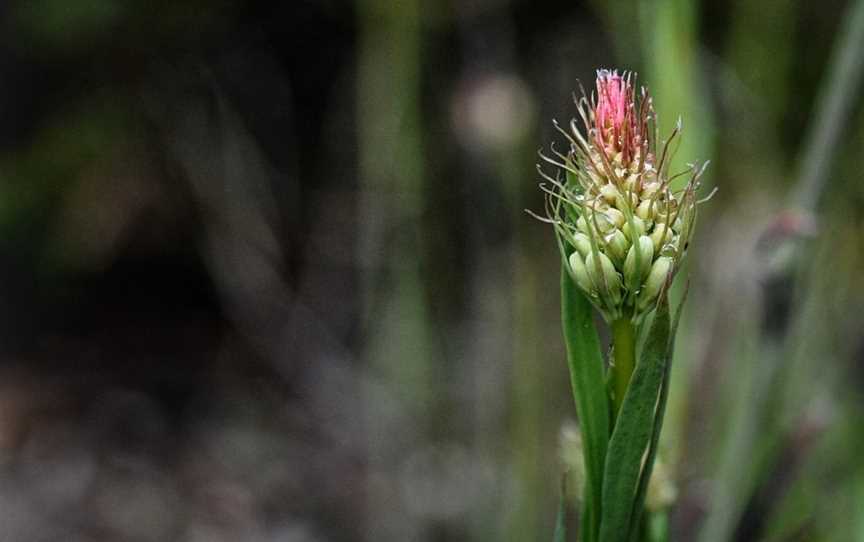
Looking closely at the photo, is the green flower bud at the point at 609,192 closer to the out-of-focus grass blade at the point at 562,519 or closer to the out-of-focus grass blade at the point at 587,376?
the out-of-focus grass blade at the point at 587,376

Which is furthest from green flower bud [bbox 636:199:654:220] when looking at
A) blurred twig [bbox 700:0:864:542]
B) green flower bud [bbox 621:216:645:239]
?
blurred twig [bbox 700:0:864:542]


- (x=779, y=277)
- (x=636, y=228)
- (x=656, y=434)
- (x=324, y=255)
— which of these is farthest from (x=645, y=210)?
(x=324, y=255)

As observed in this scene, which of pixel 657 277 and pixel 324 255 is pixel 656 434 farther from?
pixel 324 255

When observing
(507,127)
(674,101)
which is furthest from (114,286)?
(674,101)

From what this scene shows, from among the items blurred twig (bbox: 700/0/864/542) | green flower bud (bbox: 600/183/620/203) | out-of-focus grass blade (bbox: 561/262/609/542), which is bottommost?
out-of-focus grass blade (bbox: 561/262/609/542)

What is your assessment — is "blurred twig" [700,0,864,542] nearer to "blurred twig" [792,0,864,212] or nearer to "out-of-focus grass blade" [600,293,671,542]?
"blurred twig" [792,0,864,212]

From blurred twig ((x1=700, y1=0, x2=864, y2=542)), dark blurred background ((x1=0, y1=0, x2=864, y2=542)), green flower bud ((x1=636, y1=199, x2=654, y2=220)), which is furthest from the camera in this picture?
dark blurred background ((x1=0, y1=0, x2=864, y2=542))
